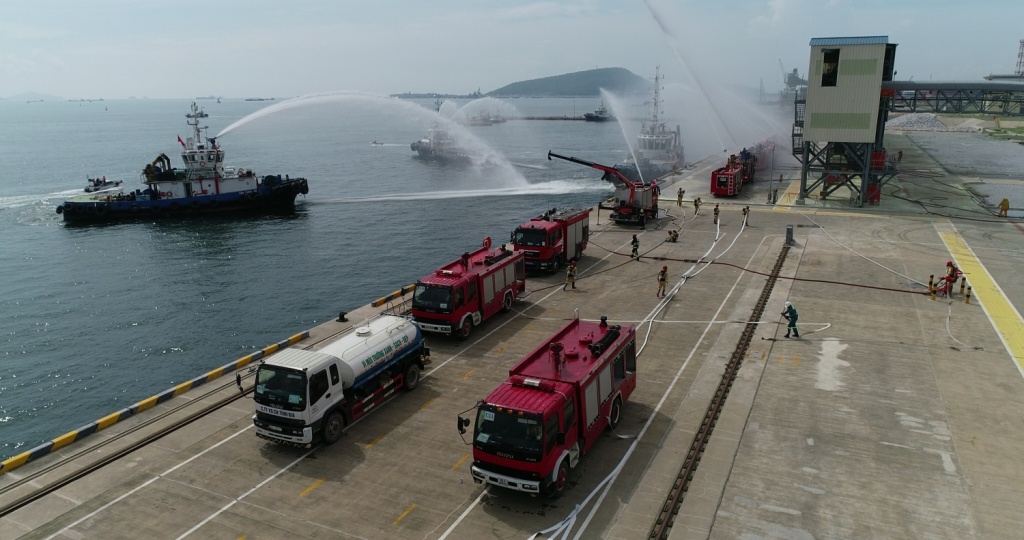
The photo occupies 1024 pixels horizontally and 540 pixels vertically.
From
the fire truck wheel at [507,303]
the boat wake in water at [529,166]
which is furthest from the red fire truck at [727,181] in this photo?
the boat wake in water at [529,166]

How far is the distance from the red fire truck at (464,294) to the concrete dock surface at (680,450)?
2.85ft

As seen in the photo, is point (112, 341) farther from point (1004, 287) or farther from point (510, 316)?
point (1004, 287)

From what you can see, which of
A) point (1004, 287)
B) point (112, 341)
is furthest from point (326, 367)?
point (1004, 287)

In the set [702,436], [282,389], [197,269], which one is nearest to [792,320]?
[702,436]

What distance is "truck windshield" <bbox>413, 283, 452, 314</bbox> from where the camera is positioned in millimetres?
26203

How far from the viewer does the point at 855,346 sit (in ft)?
84.1

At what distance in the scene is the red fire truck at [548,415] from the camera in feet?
49.4

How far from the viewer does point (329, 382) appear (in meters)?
18.2

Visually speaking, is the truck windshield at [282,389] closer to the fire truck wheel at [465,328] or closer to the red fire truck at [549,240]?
the fire truck wheel at [465,328]

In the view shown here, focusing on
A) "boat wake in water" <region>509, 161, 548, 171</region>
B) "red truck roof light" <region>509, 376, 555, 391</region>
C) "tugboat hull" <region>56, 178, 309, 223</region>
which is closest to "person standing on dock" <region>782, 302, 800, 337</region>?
"red truck roof light" <region>509, 376, 555, 391</region>

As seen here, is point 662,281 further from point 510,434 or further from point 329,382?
point 329,382

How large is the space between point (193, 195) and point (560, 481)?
69.8 meters

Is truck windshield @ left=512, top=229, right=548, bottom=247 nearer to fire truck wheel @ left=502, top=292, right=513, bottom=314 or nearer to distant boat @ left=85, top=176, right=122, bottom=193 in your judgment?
fire truck wheel @ left=502, top=292, right=513, bottom=314

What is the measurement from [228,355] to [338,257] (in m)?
21.6
